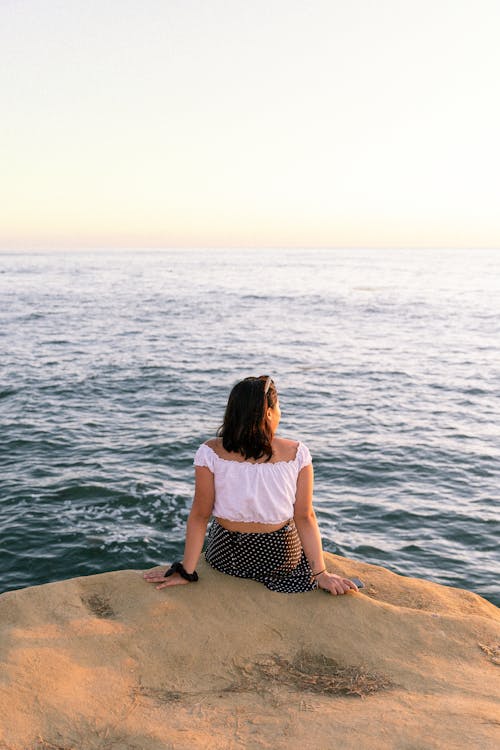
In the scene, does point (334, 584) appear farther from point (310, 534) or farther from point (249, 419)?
point (249, 419)

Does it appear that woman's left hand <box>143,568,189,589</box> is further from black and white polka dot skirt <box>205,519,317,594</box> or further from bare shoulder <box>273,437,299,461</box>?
bare shoulder <box>273,437,299,461</box>

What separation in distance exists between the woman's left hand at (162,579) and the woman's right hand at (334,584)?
4.14ft

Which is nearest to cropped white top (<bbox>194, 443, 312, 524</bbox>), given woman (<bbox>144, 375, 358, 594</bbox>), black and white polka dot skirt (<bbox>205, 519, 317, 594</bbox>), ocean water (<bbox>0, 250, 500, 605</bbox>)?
woman (<bbox>144, 375, 358, 594</bbox>)

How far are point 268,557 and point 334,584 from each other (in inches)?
25.8

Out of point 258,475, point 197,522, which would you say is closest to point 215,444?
point 258,475

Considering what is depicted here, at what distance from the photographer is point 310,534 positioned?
579 centimetres

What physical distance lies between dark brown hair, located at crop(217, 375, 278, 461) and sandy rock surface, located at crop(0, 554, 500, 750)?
1.35 meters

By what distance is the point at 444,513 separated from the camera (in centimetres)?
1216

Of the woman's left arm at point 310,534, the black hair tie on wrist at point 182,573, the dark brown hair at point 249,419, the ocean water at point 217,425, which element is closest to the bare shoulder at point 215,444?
the dark brown hair at point 249,419

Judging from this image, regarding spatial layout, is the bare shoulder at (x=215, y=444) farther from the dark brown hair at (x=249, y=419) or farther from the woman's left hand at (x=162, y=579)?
the woman's left hand at (x=162, y=579)

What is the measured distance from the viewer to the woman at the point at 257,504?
17.7ft

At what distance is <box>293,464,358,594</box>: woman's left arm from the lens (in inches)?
222

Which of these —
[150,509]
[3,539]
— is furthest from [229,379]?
[3,539]

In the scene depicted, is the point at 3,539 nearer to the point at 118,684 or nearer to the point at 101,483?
the point at 101,483
